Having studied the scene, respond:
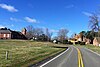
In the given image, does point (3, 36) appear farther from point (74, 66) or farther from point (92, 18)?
point (74, 66)

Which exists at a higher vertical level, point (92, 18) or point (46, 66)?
point (92, 18)

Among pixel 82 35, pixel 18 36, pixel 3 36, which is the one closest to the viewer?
pixel 3 36

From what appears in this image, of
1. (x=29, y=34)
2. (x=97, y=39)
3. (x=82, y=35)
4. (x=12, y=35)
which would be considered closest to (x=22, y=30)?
(x=29, y=34)

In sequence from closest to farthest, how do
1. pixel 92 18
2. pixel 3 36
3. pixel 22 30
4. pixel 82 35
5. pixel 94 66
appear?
pixel 94 66 < pixel 92 18 < pixel 3 36 < pixel 22 30 < pixel 82 35

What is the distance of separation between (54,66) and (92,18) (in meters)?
109

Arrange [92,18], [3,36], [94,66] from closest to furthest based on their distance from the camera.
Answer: [94,66], [92,18], [3,36]

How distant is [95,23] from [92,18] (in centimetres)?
296

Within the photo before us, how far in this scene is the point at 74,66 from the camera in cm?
1873

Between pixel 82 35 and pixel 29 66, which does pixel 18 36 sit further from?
pixel 29 66

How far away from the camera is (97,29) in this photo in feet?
412

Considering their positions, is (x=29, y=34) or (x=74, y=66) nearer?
(x=74, y=66)

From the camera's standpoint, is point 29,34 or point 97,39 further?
point 29,34

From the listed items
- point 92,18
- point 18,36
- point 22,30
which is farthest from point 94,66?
point 22,30

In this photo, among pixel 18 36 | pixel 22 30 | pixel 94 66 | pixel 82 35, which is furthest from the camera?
pixel 82 35
